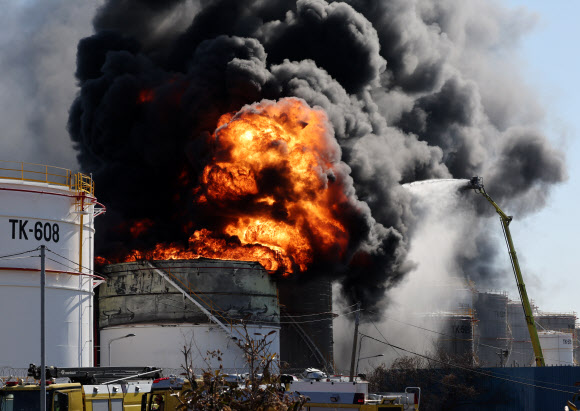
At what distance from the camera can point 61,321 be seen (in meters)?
43.9

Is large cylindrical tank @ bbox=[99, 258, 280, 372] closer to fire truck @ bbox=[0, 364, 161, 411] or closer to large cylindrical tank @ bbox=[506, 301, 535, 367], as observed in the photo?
fire truck @ bbox=[0, 364, 161, 411]

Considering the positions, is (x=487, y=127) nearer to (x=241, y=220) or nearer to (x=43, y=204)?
(x=241, y=220)

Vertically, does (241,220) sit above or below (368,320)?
above

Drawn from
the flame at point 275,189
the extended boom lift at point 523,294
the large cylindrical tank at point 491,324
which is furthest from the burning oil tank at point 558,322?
the flame at point 275,189

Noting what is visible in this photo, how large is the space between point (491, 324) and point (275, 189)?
4673 cm

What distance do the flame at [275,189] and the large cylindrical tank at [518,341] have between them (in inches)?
1808

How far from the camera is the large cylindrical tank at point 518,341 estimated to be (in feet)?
321

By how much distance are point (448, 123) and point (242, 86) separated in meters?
Result: 29.1

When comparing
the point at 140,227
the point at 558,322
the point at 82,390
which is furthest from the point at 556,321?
the point at 82,390

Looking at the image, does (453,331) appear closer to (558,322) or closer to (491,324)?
(491,324)

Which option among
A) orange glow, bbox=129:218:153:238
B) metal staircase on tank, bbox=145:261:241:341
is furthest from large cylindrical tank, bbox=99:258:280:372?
orange glow, bbox=129:218:153:238

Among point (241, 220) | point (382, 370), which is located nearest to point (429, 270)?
point (382, 370)

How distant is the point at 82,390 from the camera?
28422 mm

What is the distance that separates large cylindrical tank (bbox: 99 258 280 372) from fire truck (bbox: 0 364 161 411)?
17520mm
